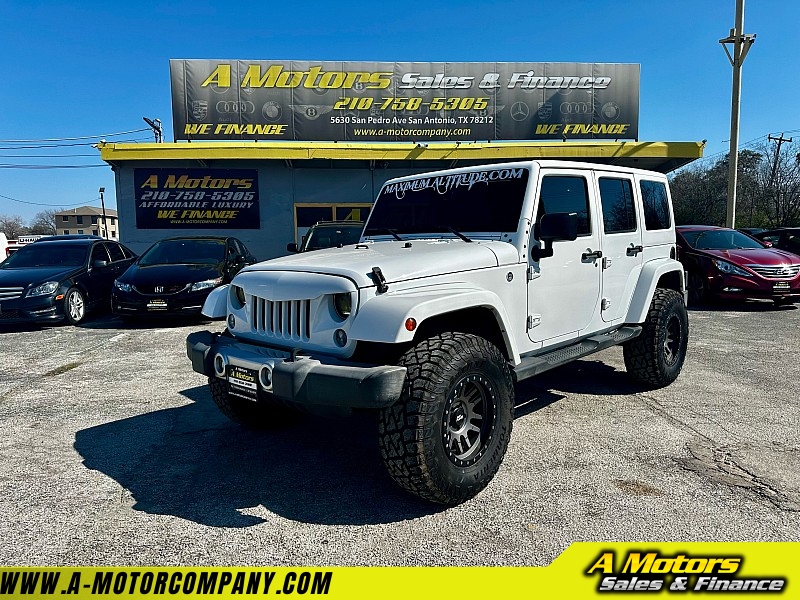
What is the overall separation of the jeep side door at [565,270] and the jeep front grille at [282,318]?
1582 millimetres

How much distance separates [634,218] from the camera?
4887 millimetres

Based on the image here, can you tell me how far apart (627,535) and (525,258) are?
1.79 meters

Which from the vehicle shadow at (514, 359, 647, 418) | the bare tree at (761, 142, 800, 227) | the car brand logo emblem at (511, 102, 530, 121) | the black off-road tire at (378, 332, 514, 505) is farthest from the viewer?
the bare tree at (761, 142, 800, 227)

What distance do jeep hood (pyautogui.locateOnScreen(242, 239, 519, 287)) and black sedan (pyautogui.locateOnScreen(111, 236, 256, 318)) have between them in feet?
17.4

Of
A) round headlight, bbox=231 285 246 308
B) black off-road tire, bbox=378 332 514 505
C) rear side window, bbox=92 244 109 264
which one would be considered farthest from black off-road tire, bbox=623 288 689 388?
rear side window, bbox=92 244 109 264

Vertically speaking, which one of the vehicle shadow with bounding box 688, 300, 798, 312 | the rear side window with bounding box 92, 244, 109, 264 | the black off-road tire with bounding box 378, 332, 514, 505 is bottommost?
the vehicle shadow with bounding box 688, 300, 798, 312

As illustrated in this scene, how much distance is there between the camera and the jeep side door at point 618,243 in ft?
14.7

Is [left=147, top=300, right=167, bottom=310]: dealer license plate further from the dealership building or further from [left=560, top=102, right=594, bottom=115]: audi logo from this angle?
[left=560, top=102, right=594, bottom=115]: audi logo

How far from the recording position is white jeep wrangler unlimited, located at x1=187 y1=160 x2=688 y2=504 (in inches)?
107

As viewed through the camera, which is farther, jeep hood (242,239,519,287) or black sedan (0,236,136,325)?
black sedan (0,236,136,325)

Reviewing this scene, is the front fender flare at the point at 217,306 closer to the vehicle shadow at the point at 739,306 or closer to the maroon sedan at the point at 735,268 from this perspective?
the vehicle shadow at the point at 739,306

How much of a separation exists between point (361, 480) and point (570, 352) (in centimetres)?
185

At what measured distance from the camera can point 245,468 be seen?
346 cm

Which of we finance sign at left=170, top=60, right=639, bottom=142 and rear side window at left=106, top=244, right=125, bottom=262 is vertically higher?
we finance sign at left=170, top=60, right=639, bottom=142
